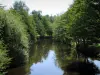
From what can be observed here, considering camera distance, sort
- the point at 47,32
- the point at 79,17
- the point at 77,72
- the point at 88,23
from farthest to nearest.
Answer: the point at 47,32
the point at 79,17
the point at 88,23
the point at 77,72

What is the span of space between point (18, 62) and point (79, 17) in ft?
46.2

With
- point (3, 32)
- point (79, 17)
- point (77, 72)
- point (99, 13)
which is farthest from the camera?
point (79, 17)

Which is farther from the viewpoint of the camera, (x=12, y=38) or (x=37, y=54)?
(x=37, y=54)

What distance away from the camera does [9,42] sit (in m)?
Answer: 29.3

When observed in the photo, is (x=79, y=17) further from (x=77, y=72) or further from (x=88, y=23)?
(x=77, y=72)

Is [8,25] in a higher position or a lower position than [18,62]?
higher

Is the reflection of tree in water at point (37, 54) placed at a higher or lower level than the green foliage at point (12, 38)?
lower

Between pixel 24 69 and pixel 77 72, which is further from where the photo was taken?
pixel 24 69

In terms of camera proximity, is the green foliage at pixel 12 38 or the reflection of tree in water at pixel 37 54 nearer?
the green foliage at pixel 12 38

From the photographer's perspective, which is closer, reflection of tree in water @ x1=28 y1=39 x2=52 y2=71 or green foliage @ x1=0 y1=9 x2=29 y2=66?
green foliage @ x1=0 y1=9 x2=29 y2=66

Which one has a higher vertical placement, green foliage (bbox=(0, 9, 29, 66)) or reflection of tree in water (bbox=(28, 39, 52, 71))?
green foliage (bbox=(0, 9, 29, 66))

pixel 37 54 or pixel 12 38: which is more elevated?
pixel 12 38

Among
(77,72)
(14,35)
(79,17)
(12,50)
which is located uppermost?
(79,17)

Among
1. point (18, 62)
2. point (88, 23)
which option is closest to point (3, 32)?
point (18, 62)
